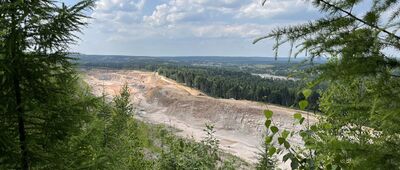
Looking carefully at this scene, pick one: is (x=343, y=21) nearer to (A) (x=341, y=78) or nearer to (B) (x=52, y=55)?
(A) (x=341, y=78)

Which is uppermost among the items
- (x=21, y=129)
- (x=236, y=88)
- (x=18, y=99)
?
(x=18, y=99)

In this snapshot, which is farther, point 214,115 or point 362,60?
point 214,115

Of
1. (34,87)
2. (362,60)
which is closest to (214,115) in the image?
(34,87)

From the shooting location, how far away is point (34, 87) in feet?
16.7

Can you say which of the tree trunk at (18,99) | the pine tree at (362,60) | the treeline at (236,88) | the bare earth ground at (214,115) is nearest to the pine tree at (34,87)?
the tree trunk at (18,99)

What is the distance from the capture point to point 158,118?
68625 mm

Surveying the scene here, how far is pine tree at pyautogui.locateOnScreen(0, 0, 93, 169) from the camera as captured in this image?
479 cm

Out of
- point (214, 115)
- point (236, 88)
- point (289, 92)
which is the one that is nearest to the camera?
point (289, 92)

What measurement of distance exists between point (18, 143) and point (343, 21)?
13.3 ft

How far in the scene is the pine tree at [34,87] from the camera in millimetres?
4793

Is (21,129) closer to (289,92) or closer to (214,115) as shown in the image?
(289,92)

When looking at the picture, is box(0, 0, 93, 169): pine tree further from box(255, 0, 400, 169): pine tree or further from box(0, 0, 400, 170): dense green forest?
box(255, 0, 400, 169): pine tree

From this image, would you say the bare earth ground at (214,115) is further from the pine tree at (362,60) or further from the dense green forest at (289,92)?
the pine tree at (362,60)


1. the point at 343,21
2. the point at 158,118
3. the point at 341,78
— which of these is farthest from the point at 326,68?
the point at 158,118
